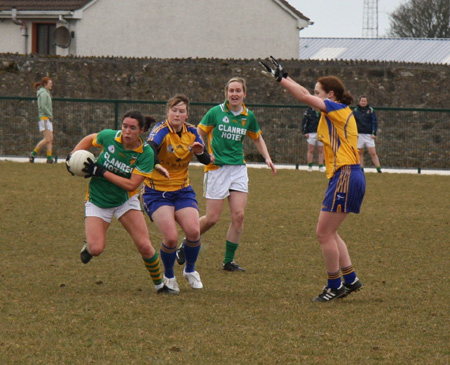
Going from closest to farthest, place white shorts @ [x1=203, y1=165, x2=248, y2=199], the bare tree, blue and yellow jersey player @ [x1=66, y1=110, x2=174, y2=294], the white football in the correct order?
the white football
blue and yellow jersey player @ [x1=66, y1=110, x2=174, y2=294]
white shorts @ [x1=203, y1=165, x2=248, y2=199]
the bare tree

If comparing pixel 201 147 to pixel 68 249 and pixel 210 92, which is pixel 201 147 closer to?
pixel 68 249

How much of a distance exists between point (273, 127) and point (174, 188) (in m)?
16.1

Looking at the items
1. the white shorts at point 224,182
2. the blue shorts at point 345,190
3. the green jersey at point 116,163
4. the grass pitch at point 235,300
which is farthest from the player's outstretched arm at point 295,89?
the white shorts at point 224,182

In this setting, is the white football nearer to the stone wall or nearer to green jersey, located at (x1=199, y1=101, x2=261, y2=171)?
green jersey, located at (x1=199, y1=101, x2=261, y2=171)

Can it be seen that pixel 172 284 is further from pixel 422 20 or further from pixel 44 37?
pixel 422 20

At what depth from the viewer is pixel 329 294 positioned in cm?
737

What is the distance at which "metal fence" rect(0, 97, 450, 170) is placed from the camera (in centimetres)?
2328

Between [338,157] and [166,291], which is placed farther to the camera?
[166,291]

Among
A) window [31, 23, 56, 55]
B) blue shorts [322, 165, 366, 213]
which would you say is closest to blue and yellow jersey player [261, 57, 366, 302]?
blue shorts [322, 165, 366, 213]

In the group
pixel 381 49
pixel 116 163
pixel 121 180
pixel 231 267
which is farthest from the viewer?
pixel 381 49

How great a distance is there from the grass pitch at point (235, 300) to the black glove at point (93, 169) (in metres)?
1.07

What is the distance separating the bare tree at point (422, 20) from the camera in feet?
214

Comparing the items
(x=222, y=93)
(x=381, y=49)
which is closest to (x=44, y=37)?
(x=222, y=93)

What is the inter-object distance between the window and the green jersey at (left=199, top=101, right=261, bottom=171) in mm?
24003
